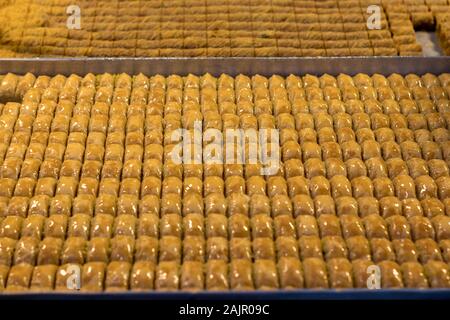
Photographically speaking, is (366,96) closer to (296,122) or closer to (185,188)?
(296,122)

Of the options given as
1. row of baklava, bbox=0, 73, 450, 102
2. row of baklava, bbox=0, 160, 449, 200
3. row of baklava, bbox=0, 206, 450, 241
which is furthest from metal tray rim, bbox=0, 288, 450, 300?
row of baklava, bbox=0, 73, 450, 102

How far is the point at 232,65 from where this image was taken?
3.86 metres

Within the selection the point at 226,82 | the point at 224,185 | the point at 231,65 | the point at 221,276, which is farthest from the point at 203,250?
the point at 231,65

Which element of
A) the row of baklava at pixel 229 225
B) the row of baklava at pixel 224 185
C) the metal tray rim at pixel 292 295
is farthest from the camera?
the row of baklava at pixel 224 185

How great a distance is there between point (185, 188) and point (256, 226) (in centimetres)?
43

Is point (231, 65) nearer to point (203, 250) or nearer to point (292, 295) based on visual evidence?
point (203, 250)

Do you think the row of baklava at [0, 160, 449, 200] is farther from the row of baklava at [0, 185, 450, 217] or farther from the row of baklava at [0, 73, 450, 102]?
the row of baklava at [0, 73, 450, 102]

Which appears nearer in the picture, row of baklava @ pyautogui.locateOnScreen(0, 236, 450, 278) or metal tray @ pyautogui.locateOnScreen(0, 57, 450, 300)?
row of baklava @ pyautogui.locateOnScreen(0, 236, 450, 278)

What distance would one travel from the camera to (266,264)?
2.74 meters

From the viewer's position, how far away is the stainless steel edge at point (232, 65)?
12.6 feet

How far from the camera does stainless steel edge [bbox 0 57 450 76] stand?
383 cm

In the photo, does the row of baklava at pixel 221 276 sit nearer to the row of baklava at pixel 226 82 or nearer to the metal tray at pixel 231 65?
the row of baklava at pixel 226 82

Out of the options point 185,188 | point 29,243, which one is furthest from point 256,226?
point 29,243

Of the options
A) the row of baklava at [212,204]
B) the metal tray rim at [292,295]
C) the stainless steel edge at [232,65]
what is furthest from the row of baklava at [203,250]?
the stainless steel edge at [232,65]
